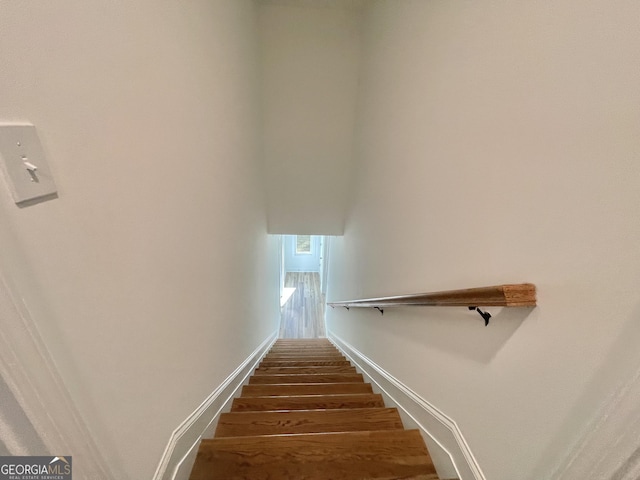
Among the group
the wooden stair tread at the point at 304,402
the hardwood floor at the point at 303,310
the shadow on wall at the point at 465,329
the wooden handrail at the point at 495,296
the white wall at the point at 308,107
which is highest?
the white wall at the point at 308,107

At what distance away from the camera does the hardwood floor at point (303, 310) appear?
622cm

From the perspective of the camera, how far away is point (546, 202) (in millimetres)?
735

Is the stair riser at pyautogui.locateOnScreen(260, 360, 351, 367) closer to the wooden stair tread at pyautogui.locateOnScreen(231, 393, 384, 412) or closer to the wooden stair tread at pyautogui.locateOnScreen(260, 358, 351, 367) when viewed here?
the wooden stair tread at pyautogui.locateOnScreen(260, 358, 351, 367)

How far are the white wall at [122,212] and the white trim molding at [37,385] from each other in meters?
0.03

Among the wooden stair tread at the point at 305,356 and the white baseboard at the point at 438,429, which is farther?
the wooden stair tread at the point at 305,356

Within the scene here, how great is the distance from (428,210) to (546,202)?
668mm

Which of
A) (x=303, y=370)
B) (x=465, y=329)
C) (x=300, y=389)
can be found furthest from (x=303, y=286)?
(x=465, y=329)

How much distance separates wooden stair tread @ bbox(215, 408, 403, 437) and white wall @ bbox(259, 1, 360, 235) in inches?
115

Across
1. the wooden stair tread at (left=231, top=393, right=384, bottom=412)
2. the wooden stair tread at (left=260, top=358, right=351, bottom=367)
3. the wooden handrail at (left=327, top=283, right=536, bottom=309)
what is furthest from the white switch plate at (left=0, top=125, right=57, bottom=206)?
the wooden stair tread at (left=260, top=358, right=351, bottom=367)

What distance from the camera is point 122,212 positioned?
0.79m

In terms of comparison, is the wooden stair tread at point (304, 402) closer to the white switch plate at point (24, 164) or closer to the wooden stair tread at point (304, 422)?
the wooden stair tread at point (304, 422)

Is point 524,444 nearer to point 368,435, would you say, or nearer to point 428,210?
point 368,435

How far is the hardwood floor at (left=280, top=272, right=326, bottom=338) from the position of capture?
622cm

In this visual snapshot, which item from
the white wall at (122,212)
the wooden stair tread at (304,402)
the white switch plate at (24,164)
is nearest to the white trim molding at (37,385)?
the white wall at (122,212)
